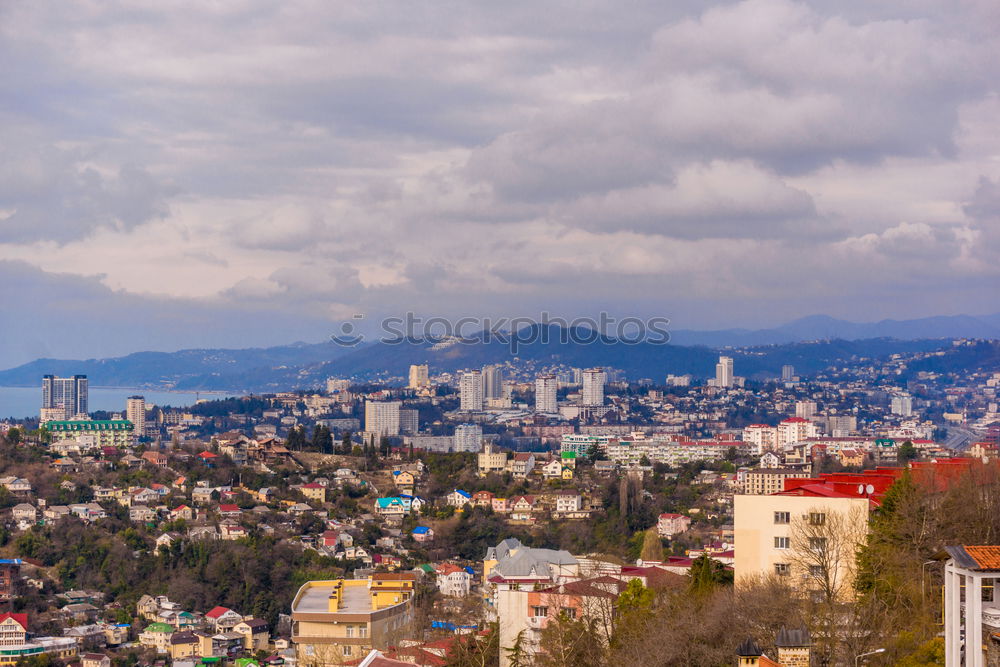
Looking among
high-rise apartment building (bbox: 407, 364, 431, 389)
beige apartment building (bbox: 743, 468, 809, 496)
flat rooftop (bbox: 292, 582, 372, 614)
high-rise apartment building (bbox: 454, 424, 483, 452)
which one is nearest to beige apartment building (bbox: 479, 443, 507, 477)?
beige apartment building (bbox: 743, 468, 809, 496)

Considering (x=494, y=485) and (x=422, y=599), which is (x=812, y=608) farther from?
(x=494, y=485)

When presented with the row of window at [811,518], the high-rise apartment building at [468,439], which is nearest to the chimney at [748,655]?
the row of window at [811,518]

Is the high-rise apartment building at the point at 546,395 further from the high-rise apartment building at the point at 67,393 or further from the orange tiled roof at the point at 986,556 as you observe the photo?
the orange tiled roof at the point at 986,556

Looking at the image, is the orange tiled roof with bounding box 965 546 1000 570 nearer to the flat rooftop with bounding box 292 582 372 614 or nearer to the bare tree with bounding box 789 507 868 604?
the bare tree with bounding box 789 507 868 604

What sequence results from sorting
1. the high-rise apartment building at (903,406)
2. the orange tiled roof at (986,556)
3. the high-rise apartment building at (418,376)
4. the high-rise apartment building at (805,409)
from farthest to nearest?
1. the high-rise apartment building at (418,376)
2. the high-rise apartment building at (805,409)
3. the high-rise apartment building at (903,406)
4. the orange tiled roof at (986,556)

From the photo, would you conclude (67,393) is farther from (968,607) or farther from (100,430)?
(968,607)

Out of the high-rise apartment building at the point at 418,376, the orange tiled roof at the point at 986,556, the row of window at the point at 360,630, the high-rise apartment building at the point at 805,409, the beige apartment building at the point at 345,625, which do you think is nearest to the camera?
the orange tiled roof at the point at 986,556

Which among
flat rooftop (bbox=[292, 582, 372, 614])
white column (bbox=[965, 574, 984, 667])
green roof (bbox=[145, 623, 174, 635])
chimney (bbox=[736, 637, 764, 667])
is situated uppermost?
white column (bbox=[965, 574, 984, 667])
